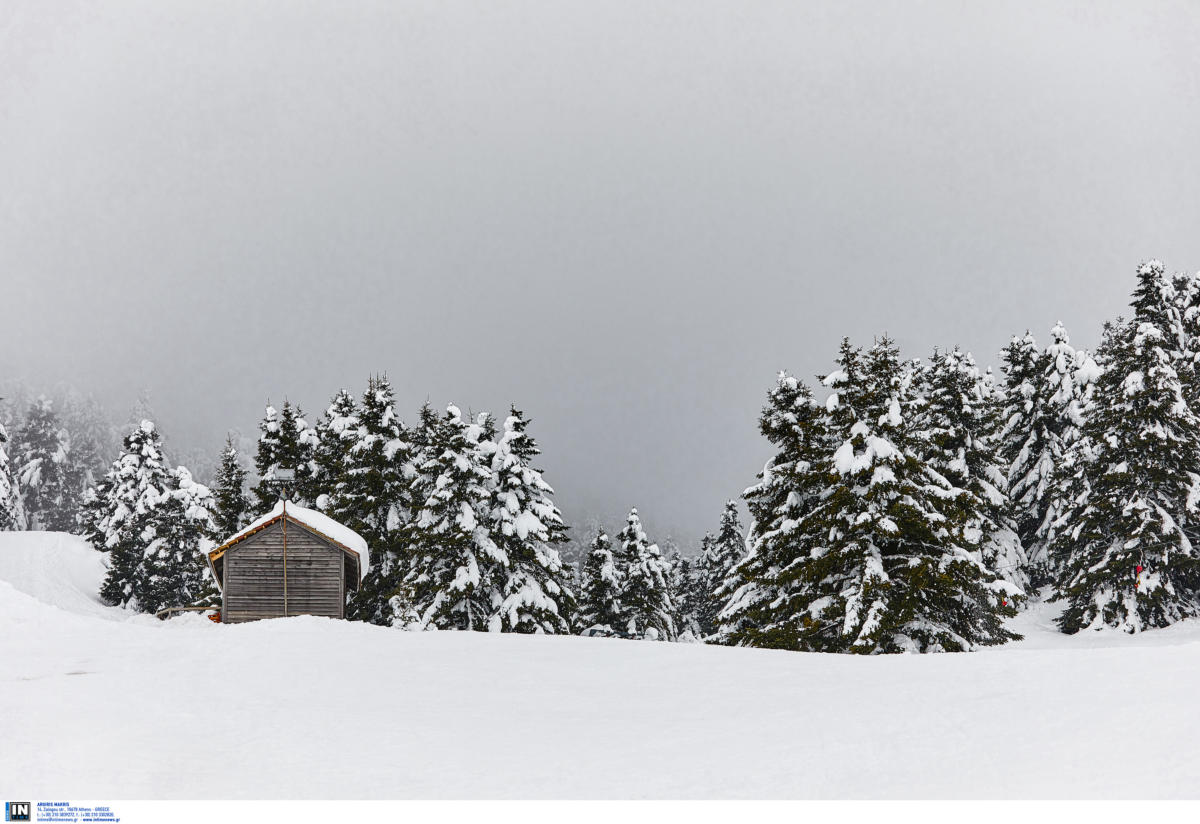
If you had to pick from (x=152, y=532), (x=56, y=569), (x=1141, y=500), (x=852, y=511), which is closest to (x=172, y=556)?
(x=152, y=532)

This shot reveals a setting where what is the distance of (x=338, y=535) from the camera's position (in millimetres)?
27203

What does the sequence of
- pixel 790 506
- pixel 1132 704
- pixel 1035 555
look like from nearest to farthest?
1. pixel 1132 704
2. pixel 790 506
3. pixel 1035 555

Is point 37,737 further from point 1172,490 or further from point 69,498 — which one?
point 69,498

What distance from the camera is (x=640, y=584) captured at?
36906 millimetres

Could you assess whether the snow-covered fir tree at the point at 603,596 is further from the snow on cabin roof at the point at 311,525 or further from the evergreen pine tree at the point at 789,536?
the snow on cabin roof at the point at 311,525

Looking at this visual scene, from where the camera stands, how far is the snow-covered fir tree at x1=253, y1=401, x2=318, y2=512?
36938mm

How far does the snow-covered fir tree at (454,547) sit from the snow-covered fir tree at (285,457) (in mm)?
11286

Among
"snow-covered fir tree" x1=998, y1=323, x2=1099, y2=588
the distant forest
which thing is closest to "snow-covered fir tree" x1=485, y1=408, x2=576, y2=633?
the distant forest

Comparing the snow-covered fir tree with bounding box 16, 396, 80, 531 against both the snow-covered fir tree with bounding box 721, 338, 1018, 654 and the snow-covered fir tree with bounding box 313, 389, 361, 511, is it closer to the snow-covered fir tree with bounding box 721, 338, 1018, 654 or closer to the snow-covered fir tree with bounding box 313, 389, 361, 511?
the snow-covered fir tree with bounding box 313, 389, 361, 511

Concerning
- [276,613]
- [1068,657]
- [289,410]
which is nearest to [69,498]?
[289,410]

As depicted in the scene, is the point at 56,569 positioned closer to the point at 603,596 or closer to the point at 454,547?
the point at 454,547

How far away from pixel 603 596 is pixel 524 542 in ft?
30.3

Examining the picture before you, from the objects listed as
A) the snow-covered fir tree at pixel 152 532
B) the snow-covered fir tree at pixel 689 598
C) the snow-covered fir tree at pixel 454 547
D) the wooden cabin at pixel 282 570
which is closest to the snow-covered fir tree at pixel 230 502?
the snow-covered fir tree at pixel 152 532

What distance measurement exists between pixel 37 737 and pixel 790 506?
19258 mm
